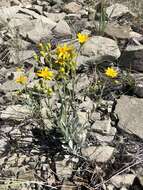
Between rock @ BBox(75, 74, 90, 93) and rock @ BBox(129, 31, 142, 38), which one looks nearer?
rock @ BBox(75, 74, 90, 93)

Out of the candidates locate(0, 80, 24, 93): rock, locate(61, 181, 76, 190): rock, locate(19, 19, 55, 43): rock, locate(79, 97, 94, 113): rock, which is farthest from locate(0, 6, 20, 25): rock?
locate(61, 181, 76, 190): rock

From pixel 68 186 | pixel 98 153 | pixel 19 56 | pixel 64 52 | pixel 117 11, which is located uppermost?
pixel 64 52

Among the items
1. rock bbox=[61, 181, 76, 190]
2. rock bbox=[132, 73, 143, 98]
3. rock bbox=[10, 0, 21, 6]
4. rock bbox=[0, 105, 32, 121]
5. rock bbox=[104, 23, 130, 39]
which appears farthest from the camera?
rock bbox=[10, 0, 21, 6]

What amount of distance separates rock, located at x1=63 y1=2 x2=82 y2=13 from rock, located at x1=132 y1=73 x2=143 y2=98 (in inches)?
64.3

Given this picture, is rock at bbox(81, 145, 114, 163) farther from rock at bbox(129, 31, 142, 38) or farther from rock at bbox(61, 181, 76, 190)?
rock at bbox(129, 31, 142, 38)

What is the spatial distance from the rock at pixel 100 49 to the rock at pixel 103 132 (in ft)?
2.72

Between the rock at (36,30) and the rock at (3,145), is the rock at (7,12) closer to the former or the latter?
the rock at (36,30)

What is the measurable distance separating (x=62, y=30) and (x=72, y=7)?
73 cm

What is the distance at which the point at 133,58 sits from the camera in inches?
→ 142

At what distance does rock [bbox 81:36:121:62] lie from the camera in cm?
370

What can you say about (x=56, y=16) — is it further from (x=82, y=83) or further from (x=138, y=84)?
(x=138, y=84)

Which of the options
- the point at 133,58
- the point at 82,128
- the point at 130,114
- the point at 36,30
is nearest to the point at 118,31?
the point at 133,58

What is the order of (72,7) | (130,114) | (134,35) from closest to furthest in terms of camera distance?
(130,114) < (134,35) < (72,7)

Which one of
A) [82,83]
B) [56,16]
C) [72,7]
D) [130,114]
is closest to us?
[130,114]
